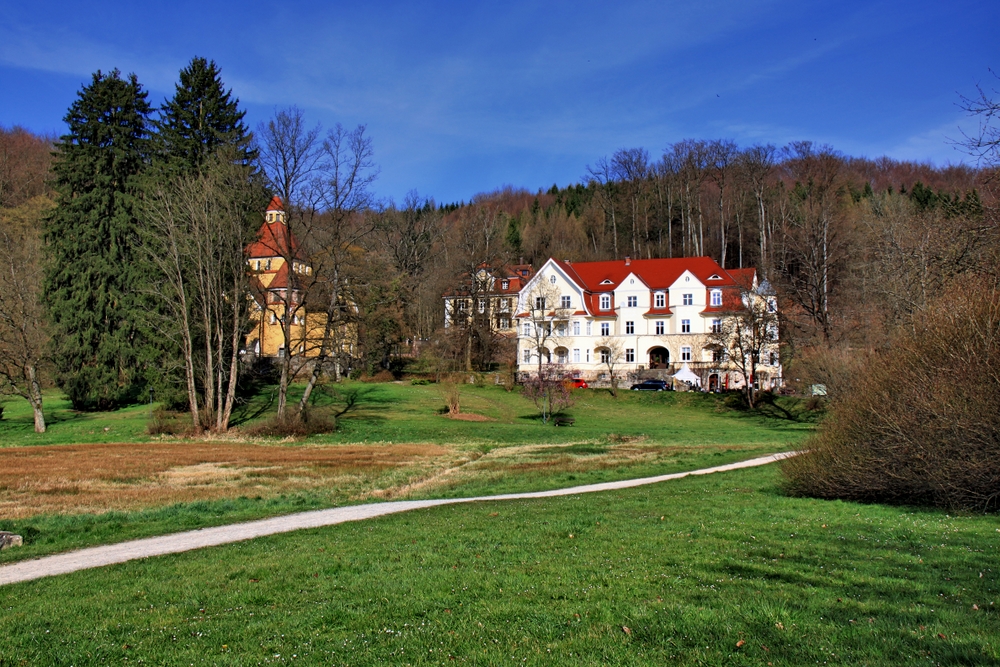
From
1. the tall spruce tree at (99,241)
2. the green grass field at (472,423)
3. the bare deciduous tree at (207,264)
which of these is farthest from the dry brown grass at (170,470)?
the tall spruce tree at (99,241)

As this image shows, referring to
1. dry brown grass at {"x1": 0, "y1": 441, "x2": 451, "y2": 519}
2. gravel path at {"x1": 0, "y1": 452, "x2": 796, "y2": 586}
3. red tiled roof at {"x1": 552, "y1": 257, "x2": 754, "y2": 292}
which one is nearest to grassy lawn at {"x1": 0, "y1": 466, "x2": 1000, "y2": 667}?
gravel path at {"x1": 0, "y1": 452, "x2": 796, "y2": 586}

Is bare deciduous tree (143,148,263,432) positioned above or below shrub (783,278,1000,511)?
above

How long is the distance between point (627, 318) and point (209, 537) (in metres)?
61.4

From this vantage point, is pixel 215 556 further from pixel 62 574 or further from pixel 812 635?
pixel 812 635

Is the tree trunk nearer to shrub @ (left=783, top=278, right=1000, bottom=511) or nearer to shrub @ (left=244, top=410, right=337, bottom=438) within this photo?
shrub @ (left=244, top=410, right=337, bottom=438)

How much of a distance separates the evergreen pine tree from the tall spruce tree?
2.26 meters

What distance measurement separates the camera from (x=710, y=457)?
2747cm

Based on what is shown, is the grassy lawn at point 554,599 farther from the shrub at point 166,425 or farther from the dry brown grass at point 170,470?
the shrub at point 166,425

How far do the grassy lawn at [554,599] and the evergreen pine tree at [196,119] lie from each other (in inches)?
1817

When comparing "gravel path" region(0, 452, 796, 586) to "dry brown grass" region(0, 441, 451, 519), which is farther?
"dry brown grass" region(0, 441, 451, 519)

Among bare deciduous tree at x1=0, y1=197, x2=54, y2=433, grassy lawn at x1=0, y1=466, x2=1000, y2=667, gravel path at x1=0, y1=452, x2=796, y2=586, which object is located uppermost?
bare deciduous tree at x1=0, y1=197, x2=54, y2=433

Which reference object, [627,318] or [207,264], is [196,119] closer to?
[207,264]

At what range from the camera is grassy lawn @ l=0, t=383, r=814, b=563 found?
16047 millimetres

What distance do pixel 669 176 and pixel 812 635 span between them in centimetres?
9511
